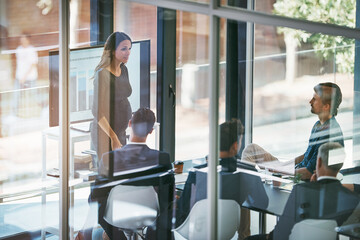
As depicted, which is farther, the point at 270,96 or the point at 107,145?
the point at 107,145

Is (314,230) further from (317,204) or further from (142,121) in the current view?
(142,121)

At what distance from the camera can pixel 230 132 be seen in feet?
10.8

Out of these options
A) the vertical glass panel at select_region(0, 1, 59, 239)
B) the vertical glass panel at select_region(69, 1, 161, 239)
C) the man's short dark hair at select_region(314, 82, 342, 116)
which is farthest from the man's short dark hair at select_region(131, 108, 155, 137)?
the man's short dark hair at select_region(314, 82, 342, 116)

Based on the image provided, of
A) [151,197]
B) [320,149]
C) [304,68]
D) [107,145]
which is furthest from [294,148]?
[107,145]

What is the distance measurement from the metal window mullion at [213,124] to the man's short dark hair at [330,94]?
1.76 ft

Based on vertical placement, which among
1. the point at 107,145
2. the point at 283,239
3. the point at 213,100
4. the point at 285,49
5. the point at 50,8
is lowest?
the point at 283,239

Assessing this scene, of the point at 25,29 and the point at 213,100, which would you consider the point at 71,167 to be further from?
the point at 213,100

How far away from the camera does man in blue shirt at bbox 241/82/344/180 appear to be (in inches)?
120

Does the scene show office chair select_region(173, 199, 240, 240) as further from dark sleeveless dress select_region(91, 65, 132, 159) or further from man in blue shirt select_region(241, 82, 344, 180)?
dark sleeveless dress select_region(91, 65, 132, 159)

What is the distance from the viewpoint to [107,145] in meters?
3.98

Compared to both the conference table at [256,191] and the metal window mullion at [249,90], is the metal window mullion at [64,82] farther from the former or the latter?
the metal window mullion at [249,90]

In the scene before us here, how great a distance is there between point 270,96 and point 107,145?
50.2 inches

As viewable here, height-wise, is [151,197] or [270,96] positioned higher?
[270,96]

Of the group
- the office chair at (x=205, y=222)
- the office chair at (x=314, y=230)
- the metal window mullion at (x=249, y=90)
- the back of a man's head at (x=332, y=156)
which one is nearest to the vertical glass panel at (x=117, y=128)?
the office chair at (x=205, y=222)
